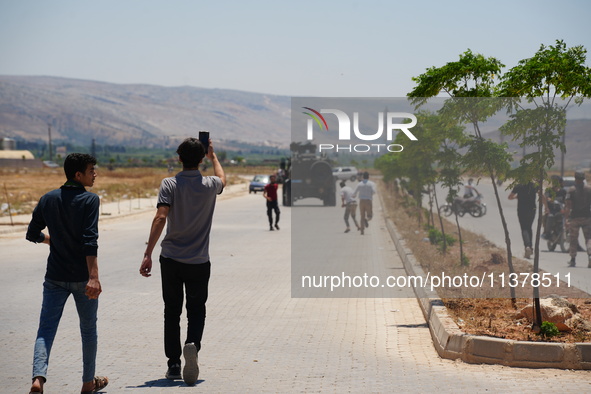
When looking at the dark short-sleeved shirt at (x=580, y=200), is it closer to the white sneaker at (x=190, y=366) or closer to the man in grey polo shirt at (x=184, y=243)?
the man in grey polo shirt at (x=184, y=243)

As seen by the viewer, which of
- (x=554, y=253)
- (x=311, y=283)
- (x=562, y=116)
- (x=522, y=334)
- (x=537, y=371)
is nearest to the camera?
(x=537, y=371)

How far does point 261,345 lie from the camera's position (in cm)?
824

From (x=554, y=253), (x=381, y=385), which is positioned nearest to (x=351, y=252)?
(x=554, y=253)

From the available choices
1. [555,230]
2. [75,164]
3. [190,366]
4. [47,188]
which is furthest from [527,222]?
[47,188]

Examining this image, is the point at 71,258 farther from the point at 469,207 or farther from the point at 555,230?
the point at 469,207

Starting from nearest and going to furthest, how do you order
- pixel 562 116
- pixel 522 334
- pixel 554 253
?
pixel 522 334 → pixel 562 116 → pixel 554 253

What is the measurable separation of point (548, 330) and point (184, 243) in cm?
351

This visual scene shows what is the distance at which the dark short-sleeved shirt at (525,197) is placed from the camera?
1149 centimetres

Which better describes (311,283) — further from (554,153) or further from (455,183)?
(554,153)

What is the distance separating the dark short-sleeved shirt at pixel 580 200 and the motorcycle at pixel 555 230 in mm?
3173

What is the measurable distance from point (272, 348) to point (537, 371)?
237 centimetres

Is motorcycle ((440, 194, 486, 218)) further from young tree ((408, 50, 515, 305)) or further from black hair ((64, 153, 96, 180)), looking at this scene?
black hair ((64, 153, 96, 180))

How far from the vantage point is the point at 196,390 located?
634 cm

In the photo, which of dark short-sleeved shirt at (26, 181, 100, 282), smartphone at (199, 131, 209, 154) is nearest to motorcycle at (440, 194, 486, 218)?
smartphone at (199, 131, 209, 154)
